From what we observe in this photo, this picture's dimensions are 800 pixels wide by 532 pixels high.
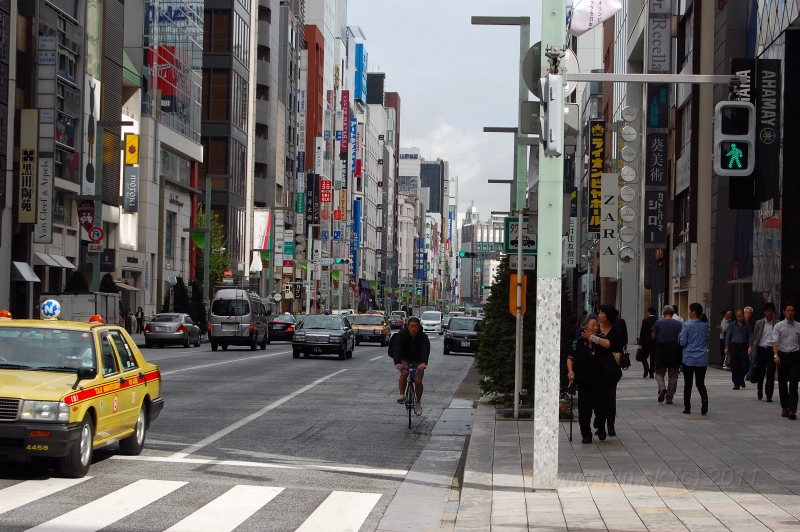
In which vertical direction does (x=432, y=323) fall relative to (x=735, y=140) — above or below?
below

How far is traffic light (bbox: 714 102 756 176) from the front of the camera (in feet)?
44.0

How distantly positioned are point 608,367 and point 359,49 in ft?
503

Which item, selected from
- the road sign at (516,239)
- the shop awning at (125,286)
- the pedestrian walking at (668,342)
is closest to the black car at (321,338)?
the pedestrian walking at (668,342)

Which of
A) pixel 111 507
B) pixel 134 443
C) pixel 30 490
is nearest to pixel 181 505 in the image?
pixel 111 507

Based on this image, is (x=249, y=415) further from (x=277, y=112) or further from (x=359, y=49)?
(x=359, y=49)

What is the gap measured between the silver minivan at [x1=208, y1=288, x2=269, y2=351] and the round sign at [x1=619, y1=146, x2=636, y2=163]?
16.6 metres

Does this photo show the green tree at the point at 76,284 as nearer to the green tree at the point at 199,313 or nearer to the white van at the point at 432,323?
the green tree at the point at 199,313

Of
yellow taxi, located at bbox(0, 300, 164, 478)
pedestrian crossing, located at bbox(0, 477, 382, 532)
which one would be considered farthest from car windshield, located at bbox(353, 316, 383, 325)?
pedestrian crossing, located at bbox(0, 477, 382, 532)

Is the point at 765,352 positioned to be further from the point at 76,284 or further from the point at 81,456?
the point at 76,284

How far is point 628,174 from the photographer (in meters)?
49.8

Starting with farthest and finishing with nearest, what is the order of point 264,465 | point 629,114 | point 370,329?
point 370,329 < point 629,114 < point 264,465

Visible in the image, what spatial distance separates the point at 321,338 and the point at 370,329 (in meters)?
17.5

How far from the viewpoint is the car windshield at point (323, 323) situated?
131ft

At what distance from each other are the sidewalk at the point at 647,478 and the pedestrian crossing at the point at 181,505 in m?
0.90
